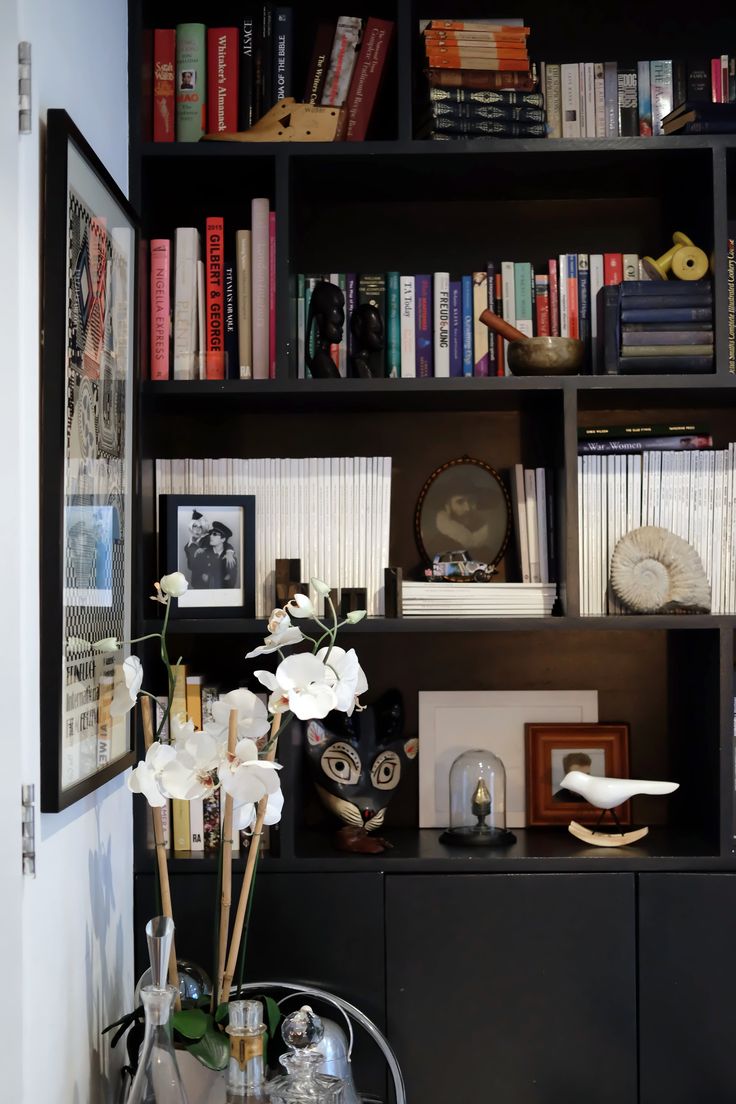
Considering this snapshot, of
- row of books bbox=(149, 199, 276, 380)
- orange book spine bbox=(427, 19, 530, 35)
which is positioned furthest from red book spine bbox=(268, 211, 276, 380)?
orange book spine bbox=(427, 19, 530, 35)

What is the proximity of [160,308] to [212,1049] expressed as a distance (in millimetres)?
1221

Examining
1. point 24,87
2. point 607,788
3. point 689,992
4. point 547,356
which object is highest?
point 24,87

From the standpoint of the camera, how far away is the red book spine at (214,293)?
2.04m

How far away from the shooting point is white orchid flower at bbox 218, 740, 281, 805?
1544 millimetres

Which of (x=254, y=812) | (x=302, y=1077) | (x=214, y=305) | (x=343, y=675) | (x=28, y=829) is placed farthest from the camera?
(x=214, y=305)

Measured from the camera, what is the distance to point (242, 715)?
1609 mm

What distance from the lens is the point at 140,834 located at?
1.96 m

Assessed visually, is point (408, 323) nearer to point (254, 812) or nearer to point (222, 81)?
point (222, 81)

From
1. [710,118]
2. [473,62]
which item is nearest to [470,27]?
[473,62]

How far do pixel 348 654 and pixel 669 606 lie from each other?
0.73 metres

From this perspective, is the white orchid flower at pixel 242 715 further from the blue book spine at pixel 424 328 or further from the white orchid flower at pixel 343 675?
the blue book spine at pixel 424 328

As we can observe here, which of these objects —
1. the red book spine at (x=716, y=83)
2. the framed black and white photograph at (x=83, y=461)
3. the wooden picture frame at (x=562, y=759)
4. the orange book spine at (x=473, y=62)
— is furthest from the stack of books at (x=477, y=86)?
the wooden picture frame at (x=562, y=759)

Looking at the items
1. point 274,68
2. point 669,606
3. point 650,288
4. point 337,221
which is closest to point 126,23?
point 274,68

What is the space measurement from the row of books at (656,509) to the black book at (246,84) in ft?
2.88
